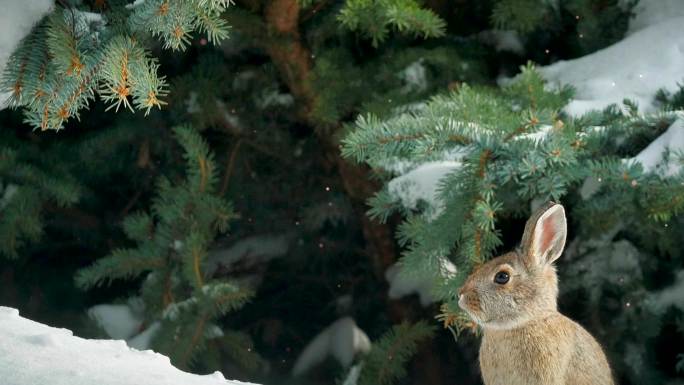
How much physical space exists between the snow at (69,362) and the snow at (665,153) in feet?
3.35

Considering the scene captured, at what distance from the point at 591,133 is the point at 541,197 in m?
0.27

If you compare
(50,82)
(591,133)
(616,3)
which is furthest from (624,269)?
(50,82)

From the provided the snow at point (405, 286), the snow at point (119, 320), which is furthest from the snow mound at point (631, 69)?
the snow at point (119, 320)

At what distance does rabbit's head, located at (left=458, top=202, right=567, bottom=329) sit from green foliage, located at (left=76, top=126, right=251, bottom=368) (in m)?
1.00

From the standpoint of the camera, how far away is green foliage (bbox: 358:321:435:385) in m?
2.73

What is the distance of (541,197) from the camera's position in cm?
239

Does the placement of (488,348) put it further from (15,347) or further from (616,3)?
(616,3)

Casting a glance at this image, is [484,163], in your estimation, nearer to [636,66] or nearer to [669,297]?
[636,66]

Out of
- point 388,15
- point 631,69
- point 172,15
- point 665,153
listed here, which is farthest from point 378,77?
point 172,15

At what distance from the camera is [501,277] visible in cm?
189

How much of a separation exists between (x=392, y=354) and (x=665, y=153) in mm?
1042

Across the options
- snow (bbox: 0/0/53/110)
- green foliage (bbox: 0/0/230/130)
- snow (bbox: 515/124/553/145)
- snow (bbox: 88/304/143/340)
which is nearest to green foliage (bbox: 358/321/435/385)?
snow (bbox: 88/304/143/340)

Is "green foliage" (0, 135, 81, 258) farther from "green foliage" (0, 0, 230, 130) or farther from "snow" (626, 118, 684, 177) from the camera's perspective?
"snow" (626, 118, 684, 177)

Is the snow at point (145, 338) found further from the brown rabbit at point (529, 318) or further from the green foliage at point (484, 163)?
the brown rabbit at point (529, 318)
